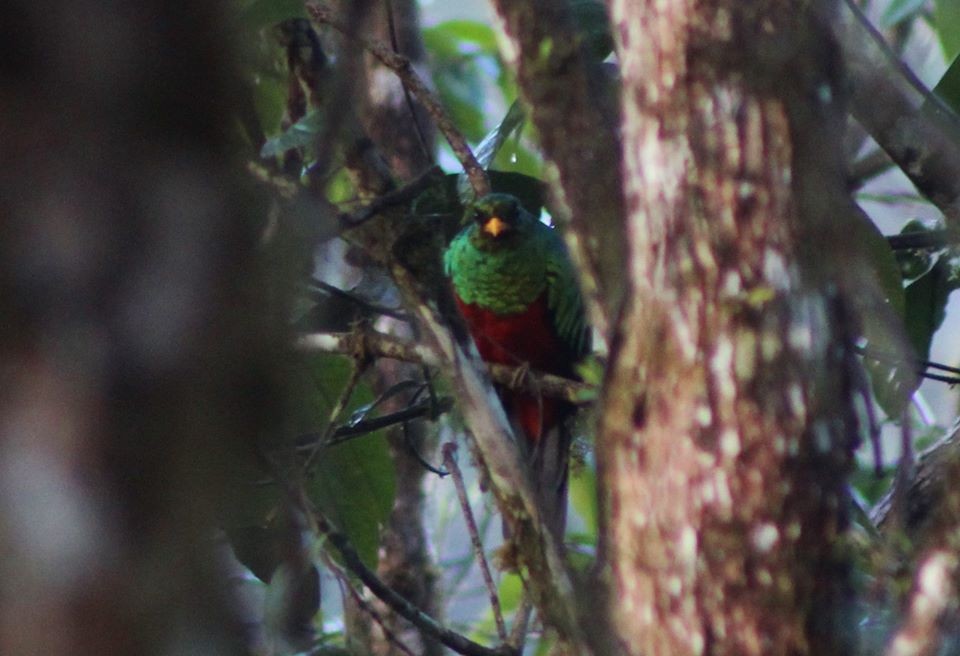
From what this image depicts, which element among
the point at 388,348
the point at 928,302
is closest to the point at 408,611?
the point at 388,348

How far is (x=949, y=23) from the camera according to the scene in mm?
2688

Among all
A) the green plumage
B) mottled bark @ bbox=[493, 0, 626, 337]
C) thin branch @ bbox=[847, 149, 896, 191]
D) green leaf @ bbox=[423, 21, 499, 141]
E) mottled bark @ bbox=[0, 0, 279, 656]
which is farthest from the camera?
green leaf @ bbox=[423, 21, 499, 141]

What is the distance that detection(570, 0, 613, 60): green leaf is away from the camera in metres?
2.57

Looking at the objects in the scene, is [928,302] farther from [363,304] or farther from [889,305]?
[363,304]

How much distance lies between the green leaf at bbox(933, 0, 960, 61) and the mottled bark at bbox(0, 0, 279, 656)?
2434 mm

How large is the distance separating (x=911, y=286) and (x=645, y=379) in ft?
4.39

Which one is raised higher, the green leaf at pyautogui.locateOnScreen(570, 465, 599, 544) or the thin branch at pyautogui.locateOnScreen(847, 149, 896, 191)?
the thin branch at pyautogui.locateOnScreen(847, 149, 896, 191)

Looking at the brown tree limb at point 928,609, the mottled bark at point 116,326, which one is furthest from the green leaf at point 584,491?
the mottled bark at point 116,326

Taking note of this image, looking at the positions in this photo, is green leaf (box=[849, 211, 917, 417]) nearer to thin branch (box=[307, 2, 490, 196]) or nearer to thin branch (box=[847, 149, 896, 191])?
thin branch (box=[847, 149, 896, 191])

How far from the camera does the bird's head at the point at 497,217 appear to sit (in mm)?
3366

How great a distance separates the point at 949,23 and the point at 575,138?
4.40ft

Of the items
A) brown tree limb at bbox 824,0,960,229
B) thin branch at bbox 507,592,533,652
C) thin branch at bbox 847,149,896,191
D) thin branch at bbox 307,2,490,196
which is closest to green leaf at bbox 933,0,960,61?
brown tree limb at bbox 824,0,960,229

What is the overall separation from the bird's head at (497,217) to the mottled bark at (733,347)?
1561mm

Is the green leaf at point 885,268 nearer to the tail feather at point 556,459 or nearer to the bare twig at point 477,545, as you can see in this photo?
the bare twig at point 477,545
